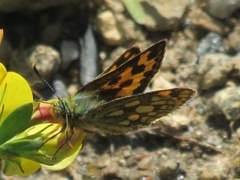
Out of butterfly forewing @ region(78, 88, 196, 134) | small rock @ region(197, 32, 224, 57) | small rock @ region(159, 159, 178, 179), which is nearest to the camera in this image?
butterfly forewing @ region(78, 88, 196, 134)

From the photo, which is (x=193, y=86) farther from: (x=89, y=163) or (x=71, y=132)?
(x=71, y=132)

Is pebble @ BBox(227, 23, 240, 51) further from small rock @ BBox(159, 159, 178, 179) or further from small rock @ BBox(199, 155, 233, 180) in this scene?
small rock @ BBox(159, 159, 178, 179)

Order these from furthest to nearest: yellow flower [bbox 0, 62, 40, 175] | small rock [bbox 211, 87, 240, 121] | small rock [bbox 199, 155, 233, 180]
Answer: small rock [bbox 211, 87, 240, 121] → small rock [bbox 199, 155, 233, 180] → yellow flower [bbox 0, 62, 40, 175]

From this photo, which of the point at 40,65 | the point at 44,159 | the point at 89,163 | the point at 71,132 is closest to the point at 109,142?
the point at 89,163

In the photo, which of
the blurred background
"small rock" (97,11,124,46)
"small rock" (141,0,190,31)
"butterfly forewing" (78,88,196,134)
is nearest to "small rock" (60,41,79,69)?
the blurred background

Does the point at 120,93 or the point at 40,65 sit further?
the point at 40,65

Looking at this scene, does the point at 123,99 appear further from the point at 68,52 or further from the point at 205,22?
the point at 205,22

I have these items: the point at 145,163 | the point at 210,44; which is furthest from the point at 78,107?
the point at 210,44
